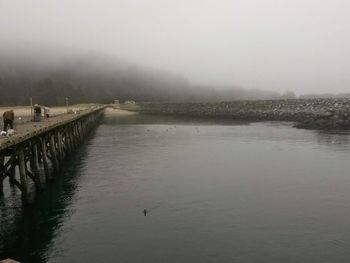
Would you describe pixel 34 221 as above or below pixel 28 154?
below

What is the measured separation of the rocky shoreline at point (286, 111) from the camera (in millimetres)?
67312

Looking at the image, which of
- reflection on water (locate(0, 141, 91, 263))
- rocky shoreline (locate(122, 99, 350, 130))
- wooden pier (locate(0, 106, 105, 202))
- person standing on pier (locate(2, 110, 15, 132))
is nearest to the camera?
reflection on water (locate(0, 141, 91, 263))

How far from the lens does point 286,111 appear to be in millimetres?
97250

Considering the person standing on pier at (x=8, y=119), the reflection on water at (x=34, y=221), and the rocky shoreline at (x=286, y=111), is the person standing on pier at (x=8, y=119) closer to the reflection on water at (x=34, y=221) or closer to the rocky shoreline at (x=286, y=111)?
the reflection on water at (x=34, y=221)

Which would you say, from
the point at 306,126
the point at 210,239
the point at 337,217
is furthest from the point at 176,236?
the point at 306,126

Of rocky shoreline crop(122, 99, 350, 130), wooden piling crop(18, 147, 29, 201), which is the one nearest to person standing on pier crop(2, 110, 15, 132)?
wooden piling crop(18, 147, 29, 201)

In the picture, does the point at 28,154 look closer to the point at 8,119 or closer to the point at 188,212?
the point at 8,119

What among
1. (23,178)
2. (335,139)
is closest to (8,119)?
(23,178)

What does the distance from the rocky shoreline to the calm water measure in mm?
28945

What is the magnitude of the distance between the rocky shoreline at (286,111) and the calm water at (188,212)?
28945mm

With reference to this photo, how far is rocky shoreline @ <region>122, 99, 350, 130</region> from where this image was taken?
221 ft

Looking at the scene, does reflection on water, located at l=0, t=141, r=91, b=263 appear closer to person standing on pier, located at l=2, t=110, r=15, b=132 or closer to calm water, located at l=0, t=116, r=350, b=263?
calm water, located at l=0, t=116, r=350, b=263

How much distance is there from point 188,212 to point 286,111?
261ft

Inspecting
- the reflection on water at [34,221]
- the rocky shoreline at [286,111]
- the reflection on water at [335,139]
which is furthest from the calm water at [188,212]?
the rocky shoreline at [286,111]
